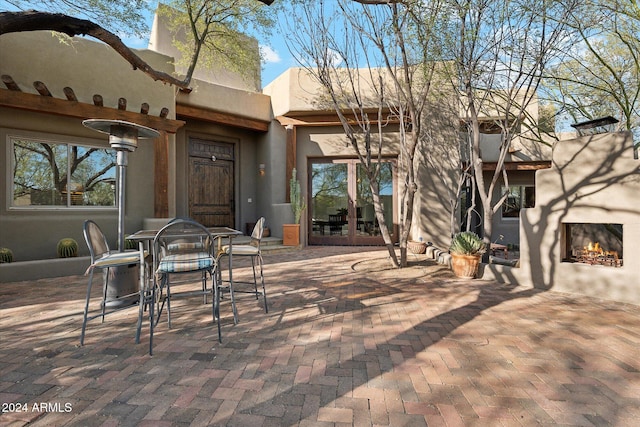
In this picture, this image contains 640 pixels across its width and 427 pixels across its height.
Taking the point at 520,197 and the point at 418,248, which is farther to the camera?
the point at 520,197

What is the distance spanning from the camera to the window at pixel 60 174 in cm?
554

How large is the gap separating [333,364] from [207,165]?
7873mm

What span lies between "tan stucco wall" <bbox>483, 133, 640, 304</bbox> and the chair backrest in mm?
5229

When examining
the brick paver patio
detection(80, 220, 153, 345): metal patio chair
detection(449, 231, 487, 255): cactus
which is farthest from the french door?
detection(80, 220, 153, 345): metal patio chair

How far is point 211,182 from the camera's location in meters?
9.02

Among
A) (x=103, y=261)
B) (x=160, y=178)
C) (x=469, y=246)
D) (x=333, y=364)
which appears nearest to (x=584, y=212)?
(x=469, y=246)

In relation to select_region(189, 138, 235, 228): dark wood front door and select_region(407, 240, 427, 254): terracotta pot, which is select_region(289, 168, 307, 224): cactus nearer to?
select_region(189, 138, 235, 228): dark wood front door

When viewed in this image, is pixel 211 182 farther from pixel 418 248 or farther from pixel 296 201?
pixel 418 248

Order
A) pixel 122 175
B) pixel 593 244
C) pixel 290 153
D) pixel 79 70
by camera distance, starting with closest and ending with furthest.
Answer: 1. pixel 122 175
2. pixel 593 244
3. pixel 79 70
4. pixel 290 153

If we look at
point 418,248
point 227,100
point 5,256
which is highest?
point 227,100

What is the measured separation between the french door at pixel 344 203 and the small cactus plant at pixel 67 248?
5473 millimetres

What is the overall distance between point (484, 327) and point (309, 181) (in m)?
6.94

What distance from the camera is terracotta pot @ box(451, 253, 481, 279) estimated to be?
4.95 m

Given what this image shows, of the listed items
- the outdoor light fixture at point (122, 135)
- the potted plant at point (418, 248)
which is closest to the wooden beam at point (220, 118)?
the outdoor light fixture at point (122, 135)
